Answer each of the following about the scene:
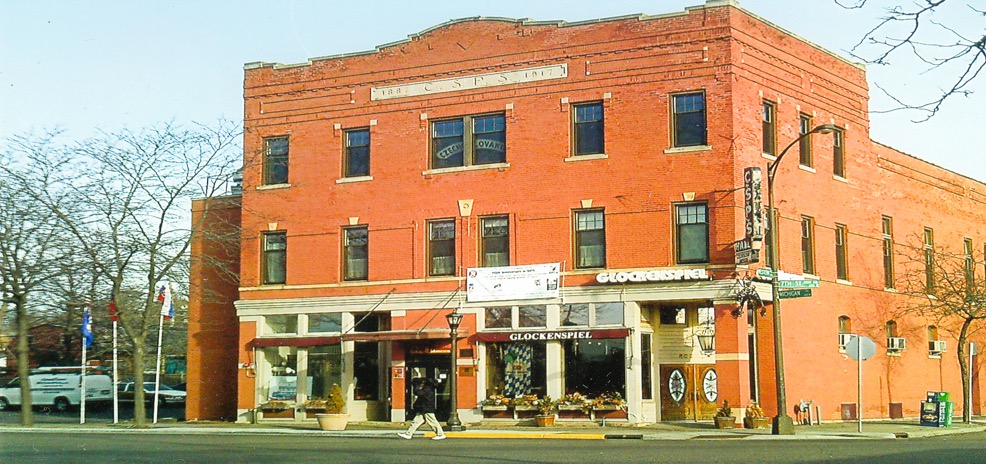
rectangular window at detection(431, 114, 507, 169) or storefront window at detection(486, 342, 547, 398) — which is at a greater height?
rectangular window at detection(431, 114, 507, 169)

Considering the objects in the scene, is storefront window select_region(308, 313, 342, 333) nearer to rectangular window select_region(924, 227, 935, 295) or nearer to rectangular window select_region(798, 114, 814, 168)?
rectangular window select_region(798, 114, 814, 168)

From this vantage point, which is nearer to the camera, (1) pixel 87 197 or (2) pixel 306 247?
(1) pixel 87 197

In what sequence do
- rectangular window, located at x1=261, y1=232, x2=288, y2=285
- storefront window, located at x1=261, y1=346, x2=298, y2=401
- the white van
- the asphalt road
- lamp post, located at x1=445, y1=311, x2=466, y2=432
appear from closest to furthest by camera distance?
the asphalt road → lamp post, located at x1=445, y1=311, x2=466, y2=432 → storefront window, located at x1=261, y1=346, x2=298, y2=401 → rectangular window, located at x1=261, y1=232, x2=288, y2=285 → the white van

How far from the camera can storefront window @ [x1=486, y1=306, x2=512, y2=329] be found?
35.0 metres

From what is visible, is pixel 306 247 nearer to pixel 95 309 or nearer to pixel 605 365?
pixel 95 309

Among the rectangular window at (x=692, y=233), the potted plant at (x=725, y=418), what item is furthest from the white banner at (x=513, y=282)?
the potted plant at (x=725, y=418)

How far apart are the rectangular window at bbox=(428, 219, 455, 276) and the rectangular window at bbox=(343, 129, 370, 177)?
3.18 metres

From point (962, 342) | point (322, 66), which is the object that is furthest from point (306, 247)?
point (962, 342)

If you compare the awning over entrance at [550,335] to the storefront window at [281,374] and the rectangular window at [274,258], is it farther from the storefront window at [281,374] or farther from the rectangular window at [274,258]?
the rectangular window at [274,258]

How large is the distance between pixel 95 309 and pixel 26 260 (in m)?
6.20

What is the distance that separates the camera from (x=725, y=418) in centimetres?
3145

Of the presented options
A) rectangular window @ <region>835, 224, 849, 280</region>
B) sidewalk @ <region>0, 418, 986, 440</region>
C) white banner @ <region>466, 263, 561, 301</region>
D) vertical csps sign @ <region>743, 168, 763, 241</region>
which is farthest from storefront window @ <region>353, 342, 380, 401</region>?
rectangular window @ <region>835, 224, 849, 280</region>

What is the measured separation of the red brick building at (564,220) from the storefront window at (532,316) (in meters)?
0.07

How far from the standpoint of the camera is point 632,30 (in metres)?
33.6
